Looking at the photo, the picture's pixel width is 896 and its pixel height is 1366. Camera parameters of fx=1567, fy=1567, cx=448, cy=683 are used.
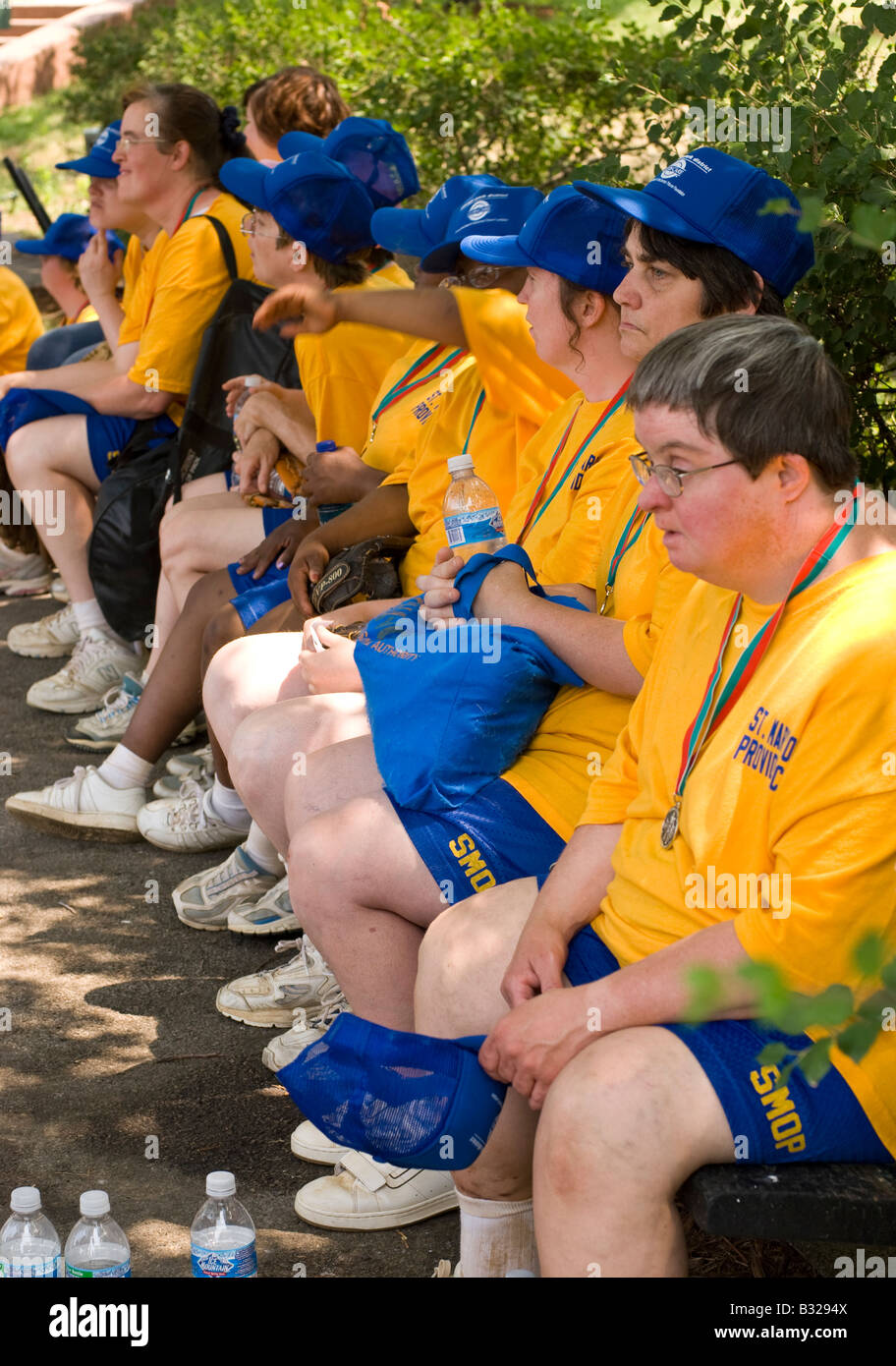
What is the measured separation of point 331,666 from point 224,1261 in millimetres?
1399

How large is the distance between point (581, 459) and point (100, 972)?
1883mm

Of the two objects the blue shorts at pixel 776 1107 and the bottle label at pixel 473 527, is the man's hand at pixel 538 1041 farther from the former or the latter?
the bottle label at pixel 473 527

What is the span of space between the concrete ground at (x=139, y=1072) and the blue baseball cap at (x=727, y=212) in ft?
6.32

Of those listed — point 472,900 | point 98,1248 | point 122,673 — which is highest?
point 472,900

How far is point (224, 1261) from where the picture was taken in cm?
268

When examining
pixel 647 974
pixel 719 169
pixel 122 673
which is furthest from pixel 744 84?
pixel 122 673

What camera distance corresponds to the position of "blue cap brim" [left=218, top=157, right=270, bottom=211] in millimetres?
4879

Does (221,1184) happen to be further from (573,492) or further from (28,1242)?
(573,492)

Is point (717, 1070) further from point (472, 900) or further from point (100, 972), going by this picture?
point (100, 972)

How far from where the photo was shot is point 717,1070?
6.92ft

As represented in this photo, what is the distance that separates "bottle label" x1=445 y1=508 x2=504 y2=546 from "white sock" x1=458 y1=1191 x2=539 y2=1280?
1364mm

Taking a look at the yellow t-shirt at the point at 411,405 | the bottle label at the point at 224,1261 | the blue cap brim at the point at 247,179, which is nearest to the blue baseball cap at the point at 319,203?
the blue cap brim at the point at 247,179
